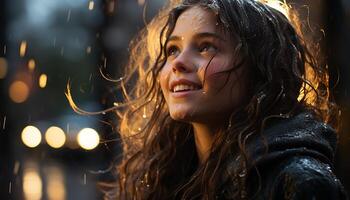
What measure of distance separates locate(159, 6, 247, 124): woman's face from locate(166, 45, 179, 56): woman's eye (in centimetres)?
10

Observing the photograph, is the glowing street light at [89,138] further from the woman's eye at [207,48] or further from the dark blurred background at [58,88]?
the woman's eye at [207,48]

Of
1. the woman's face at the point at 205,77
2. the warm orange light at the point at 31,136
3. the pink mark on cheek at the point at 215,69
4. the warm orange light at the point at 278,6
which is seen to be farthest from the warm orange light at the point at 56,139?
the pink mark on cheek at the point at 215,69

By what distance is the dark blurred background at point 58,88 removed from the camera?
41.2 ft

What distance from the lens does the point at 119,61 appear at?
11734 millimetres

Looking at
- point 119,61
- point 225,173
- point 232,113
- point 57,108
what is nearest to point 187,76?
point 232,113

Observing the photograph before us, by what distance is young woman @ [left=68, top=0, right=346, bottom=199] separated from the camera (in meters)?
3.30

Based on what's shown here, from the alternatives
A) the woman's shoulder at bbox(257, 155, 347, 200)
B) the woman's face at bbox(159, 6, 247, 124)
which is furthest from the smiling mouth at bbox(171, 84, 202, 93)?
the woman's shoulder at bbox(257, 155, 347, 200)

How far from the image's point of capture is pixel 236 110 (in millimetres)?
3689

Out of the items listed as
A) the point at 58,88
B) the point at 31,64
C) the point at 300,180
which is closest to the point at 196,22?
the point at 300,180

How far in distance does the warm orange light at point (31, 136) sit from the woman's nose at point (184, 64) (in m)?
13.5

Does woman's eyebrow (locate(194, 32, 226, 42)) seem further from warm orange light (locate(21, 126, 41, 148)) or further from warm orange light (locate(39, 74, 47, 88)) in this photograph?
warm orange light (locate(39, 74, 47, 88))

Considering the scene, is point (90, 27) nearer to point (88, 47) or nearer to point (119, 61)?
point (88, 47)

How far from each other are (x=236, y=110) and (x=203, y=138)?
0.91 ft

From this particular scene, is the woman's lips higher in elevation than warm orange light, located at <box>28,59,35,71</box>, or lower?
higher
